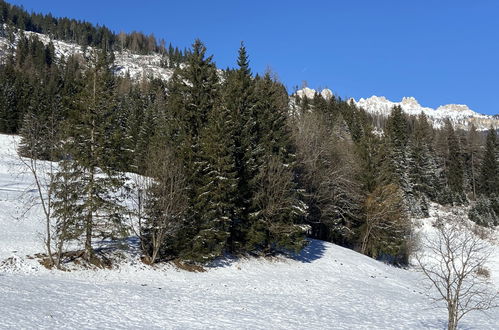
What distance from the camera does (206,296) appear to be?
747 inches

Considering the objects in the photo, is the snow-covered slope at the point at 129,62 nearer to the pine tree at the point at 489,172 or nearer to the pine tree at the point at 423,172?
the pine tree at the point at 423,172

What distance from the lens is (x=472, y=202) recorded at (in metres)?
72.2

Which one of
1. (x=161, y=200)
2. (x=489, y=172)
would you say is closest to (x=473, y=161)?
(x=489, y=172)

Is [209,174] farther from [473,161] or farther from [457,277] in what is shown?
[473,161]

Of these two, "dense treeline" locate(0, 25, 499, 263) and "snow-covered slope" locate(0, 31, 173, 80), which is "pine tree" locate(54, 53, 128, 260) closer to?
"dense treeline" locate(0, 25, 499, 263)

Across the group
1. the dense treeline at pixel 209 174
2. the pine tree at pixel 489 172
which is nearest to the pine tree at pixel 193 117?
the dense treeline at pixel 209 174

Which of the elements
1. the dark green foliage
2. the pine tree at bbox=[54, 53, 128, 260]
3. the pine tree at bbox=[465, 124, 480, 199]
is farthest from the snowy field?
the pine tree at bbox=[465, 124, 480, 199]

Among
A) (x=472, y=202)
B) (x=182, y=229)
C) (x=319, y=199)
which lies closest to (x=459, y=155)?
(x=472, y=202)

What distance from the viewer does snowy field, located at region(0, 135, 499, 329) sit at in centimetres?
1402

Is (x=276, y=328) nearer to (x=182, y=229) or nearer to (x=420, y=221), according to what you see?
(x=182, y=229)

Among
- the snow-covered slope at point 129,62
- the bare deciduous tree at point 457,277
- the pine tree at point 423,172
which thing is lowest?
the bare deciduous tree at point 457,277

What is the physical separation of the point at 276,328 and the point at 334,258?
17776 mm

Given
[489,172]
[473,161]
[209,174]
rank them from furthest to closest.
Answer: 1. [473,161]
2. [489,172]
3. [209,174]

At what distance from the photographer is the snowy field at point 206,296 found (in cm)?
1402
